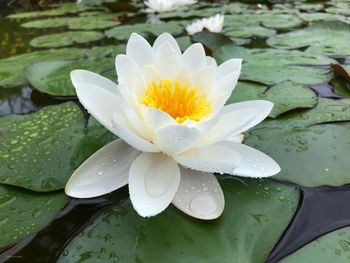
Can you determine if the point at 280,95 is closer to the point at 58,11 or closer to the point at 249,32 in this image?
the point at 249,32

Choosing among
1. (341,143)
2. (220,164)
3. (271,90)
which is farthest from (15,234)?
(271,90)

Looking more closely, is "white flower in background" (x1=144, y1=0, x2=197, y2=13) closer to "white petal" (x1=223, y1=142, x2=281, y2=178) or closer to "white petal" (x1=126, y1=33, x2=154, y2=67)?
"white petal" (x1=126, y1=33, x2=154, y2=67)

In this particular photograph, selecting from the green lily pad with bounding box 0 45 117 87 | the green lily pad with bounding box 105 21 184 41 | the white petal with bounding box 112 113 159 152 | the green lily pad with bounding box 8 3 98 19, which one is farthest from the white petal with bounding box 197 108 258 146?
the green lily pad with bounding box 8 3 98 19

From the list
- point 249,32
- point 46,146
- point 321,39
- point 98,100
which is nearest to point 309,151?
point 98,100

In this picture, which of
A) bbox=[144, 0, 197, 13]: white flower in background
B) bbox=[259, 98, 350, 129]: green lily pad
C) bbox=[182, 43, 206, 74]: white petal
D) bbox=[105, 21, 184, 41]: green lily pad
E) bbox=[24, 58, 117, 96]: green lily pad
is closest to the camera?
bbox=[182, 43, 206, 74]: white petal

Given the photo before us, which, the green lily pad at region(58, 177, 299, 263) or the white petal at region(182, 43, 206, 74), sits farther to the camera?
the white petal at region(182, 43, 206, 74)

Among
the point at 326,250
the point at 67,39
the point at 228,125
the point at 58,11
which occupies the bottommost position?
the point at 58,11

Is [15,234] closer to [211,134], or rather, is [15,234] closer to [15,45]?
[211,134]
